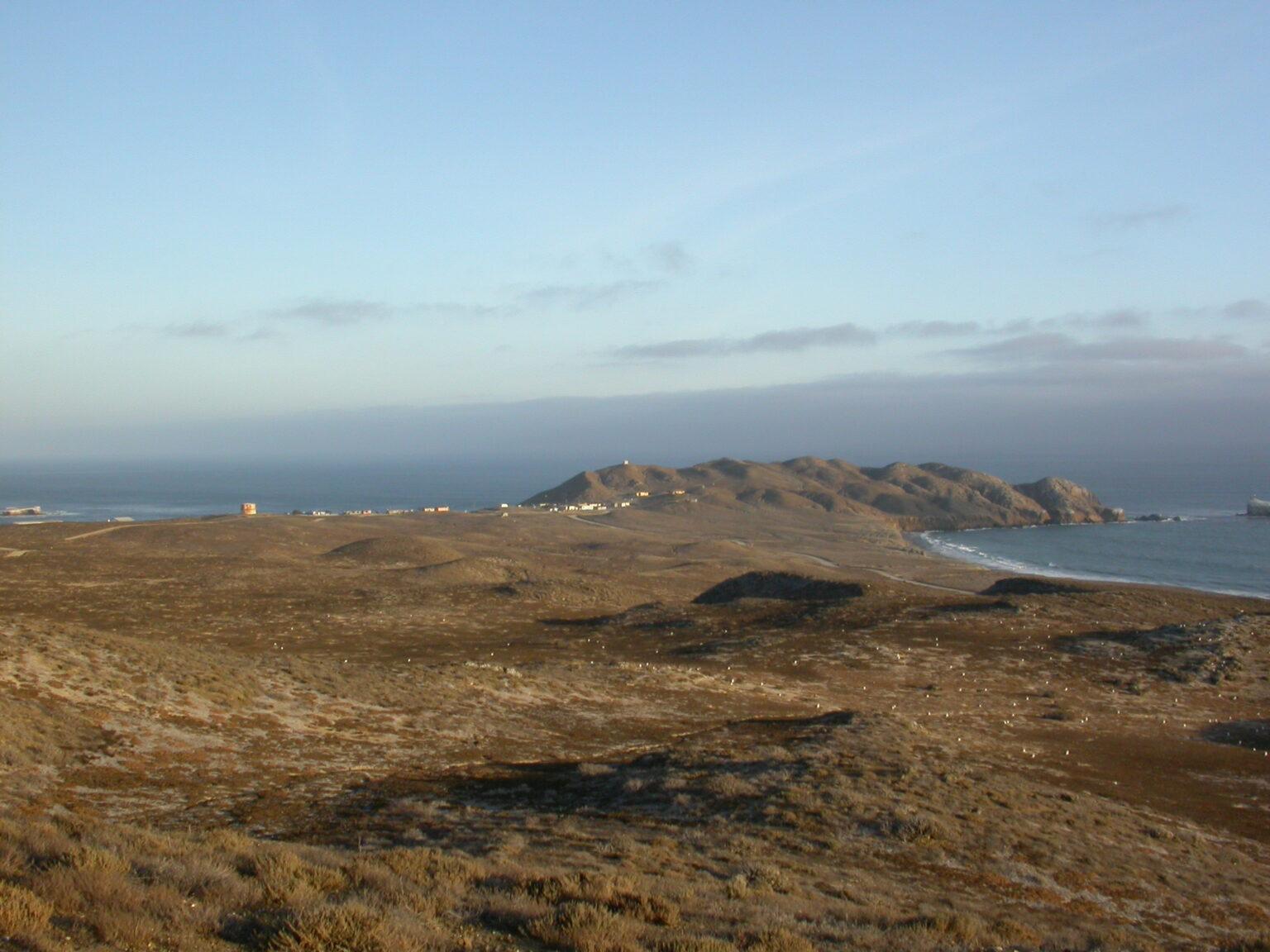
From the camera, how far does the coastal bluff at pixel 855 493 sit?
428 ft

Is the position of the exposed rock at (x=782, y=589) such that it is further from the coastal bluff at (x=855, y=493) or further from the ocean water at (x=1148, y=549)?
the coastal bluff at (x=855, y=493)

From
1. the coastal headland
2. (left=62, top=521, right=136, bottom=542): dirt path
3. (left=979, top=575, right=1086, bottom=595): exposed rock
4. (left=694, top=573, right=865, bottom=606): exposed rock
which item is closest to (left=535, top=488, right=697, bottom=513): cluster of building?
(left=62, top=521, right=136, bottom=542): dirt path

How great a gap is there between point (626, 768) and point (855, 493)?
128 meters

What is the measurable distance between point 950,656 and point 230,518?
64.2 metres

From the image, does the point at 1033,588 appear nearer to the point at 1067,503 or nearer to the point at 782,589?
the point at 782,589

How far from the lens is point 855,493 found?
14112cm

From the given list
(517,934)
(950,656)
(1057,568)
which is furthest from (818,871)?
(1057,568)

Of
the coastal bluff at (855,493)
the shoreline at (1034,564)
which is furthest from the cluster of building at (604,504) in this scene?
the shoreline at (1034,564)

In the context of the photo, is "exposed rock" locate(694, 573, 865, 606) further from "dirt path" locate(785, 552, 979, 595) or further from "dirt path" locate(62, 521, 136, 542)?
"dirt path" locate(62, 521, 136, 542)

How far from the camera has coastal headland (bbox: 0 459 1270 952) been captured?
28.7 feet

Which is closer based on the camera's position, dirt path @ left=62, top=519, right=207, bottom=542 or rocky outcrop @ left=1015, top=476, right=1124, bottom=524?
dirt path @ left=62, top=519, right=207, bottom=542

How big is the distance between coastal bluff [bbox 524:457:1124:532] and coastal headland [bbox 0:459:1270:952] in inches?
3208

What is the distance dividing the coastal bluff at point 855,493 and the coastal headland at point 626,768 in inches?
3208

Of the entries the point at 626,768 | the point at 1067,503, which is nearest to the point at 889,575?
the point at 626,768
